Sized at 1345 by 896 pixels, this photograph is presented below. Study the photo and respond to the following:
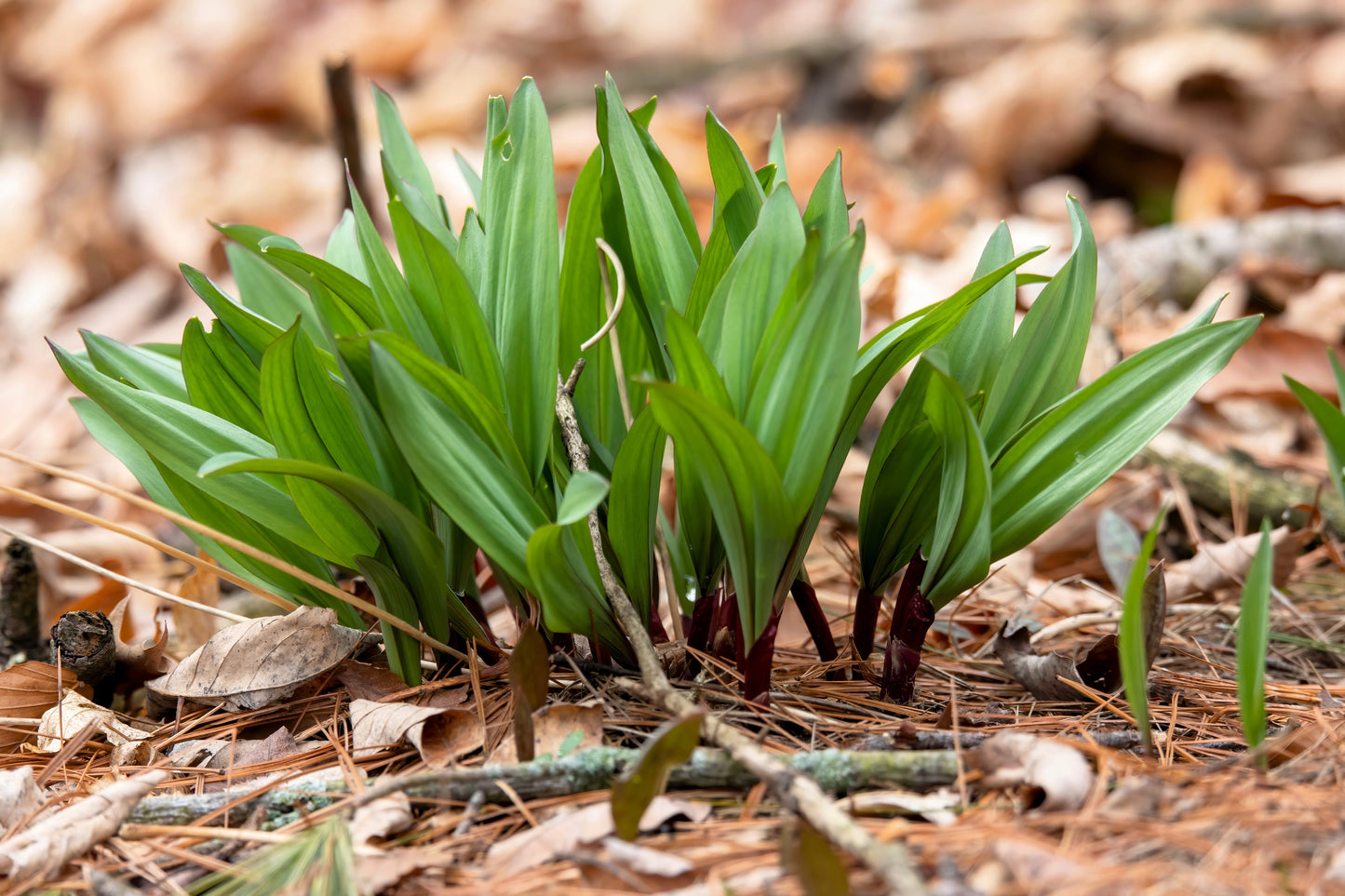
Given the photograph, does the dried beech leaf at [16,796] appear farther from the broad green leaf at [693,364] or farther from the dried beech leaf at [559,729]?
the broad green leaf at [693,364]

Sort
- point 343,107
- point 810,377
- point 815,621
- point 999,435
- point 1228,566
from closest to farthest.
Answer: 1. point 810,377
2. point 999,435
3. point 815,621
4. point 1228,566
5. point 343,107

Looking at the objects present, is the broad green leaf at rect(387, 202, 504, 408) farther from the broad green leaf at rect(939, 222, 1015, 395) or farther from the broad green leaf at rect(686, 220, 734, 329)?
the broad green leaf at rect(939, 222, 1015, 395)

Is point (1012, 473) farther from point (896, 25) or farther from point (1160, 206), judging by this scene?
point (896, 25)

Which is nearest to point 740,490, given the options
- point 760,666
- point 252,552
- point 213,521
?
point 760,666

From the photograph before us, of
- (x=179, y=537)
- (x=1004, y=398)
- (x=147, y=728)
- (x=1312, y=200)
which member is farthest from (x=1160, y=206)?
(x=147, y=728)

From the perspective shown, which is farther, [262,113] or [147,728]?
[262,113]

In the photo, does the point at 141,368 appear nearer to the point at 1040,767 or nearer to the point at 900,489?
the point at 900,489

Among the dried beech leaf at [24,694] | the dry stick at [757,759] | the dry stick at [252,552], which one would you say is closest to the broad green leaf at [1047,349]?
the dry stick at [757,759]
